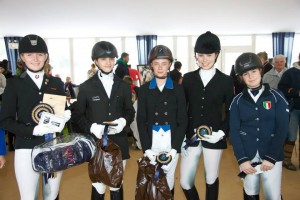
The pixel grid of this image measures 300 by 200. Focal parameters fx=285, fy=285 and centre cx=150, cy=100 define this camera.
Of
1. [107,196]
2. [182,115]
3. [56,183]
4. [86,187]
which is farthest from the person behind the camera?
[86,187]

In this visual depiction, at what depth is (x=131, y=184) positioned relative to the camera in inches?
159

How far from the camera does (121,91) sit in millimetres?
2473

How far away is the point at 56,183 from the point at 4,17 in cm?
980

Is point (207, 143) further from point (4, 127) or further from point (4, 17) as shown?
point (4, 17)

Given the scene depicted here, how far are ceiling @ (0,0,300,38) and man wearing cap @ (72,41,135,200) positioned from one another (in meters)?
6.17

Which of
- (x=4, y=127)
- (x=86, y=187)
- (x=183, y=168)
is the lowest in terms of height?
(x=86, y=187)

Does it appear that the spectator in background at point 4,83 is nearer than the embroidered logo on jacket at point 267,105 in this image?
No

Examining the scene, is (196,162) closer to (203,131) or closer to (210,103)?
(203,131)

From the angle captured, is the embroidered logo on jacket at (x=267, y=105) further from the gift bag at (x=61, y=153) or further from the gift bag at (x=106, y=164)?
the gift bag at (x=61, y=153)

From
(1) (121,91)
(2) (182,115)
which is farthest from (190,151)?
(1) (121,91)

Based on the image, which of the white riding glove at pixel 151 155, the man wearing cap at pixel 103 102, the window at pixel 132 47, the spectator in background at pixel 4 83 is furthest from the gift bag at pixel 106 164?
the window at pixel 132 47

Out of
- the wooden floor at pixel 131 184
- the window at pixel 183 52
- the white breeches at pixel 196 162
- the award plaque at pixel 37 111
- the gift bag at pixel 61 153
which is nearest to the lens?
the gift bag at pixel 61 153

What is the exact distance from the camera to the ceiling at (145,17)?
844 centimetres

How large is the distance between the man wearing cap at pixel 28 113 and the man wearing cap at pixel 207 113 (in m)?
1.10
